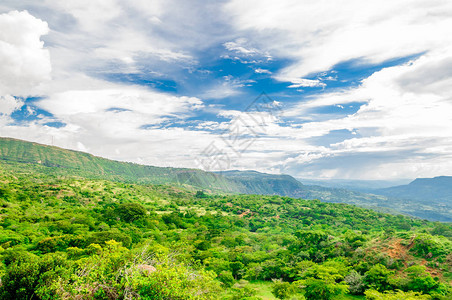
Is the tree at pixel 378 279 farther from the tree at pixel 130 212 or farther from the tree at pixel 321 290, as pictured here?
the tree at pixel 130 212

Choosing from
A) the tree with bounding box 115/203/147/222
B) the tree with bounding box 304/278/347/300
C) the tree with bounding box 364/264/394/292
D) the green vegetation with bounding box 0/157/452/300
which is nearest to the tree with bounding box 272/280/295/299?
the green vegetation with bounding box 0/157/452/300

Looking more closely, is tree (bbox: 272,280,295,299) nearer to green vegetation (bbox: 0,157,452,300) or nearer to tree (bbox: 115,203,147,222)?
green vegetation (bbox: 0,157,452,300)

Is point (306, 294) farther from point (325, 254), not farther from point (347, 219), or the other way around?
point (347, 219)

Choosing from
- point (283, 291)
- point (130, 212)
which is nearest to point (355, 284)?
point (283, 291)

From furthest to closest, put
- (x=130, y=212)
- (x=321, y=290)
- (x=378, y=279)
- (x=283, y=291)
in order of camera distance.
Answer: (x=130, y=212) < (x=378, y=279) < (x=283, y=291) < (x=321, y=290)

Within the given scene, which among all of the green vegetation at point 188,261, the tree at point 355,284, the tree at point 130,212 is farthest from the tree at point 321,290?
the tree at point 130,212

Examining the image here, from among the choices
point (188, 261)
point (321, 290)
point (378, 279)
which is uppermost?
point (188, 261)

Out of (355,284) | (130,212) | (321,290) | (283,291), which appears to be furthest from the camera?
(130,212)

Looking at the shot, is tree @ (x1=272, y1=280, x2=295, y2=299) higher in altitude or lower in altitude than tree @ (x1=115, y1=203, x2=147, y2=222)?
lower

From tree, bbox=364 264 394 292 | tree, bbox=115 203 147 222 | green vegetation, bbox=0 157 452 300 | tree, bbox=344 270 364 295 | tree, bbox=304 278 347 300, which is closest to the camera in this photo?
green vegetation, bbox=0 157 452 300

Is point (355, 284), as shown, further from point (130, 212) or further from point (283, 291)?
point (130, 212)

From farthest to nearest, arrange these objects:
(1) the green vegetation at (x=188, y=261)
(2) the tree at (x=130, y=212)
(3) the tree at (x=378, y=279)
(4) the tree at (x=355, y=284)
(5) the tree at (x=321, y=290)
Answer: (2) the tree at (x=130, y=212) → (4) the tree at (x=355, y=284) → (3) the tree at (x=378, y=279) → (5) the tree at (x=321, y=290) → (1) the green vegetation at (x=188, y=261)

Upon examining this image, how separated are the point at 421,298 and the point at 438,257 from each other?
1704cm

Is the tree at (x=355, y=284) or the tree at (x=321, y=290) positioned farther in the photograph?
the tree at (x=355, y=284)
